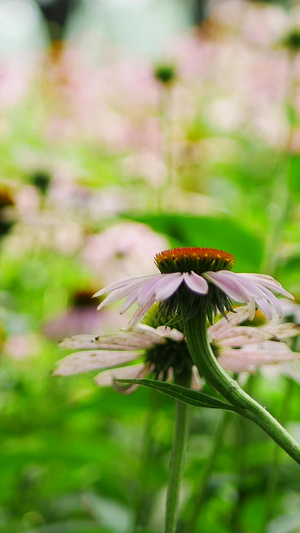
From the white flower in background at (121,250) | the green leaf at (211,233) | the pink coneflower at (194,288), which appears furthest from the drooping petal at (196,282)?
the white flower in background at (121,250)

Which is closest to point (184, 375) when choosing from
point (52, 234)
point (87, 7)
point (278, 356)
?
point (278, 356)

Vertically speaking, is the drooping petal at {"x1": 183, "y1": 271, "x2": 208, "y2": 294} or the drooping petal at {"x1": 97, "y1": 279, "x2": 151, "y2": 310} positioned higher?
the drooping petal at {"x1": 183, "y1": 271, "x2": 208, "y2": 294}

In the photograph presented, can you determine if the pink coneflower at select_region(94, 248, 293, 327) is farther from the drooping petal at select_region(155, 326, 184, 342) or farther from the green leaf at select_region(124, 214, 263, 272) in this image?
the green leaf at select_region(124, 214, 263, 272)

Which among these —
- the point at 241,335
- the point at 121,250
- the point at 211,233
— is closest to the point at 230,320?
Answer: the point at 241,335

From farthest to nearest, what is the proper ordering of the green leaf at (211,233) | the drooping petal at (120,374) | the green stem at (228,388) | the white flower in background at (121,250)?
the white flower in background at (121,250), the green leaf at (211,233), the drooping petal at (120,374), the green stem at (228,388)

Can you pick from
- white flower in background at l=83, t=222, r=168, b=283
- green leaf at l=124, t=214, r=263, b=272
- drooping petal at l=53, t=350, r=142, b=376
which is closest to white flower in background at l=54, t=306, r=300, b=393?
drooping petal at l=53, t=350, r=142, b=376

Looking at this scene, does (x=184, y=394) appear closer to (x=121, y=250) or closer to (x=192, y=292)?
(x=192, y=292)

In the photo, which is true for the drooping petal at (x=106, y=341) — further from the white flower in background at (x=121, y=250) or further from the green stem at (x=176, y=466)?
the white flower in background at (x=121, y=250)
